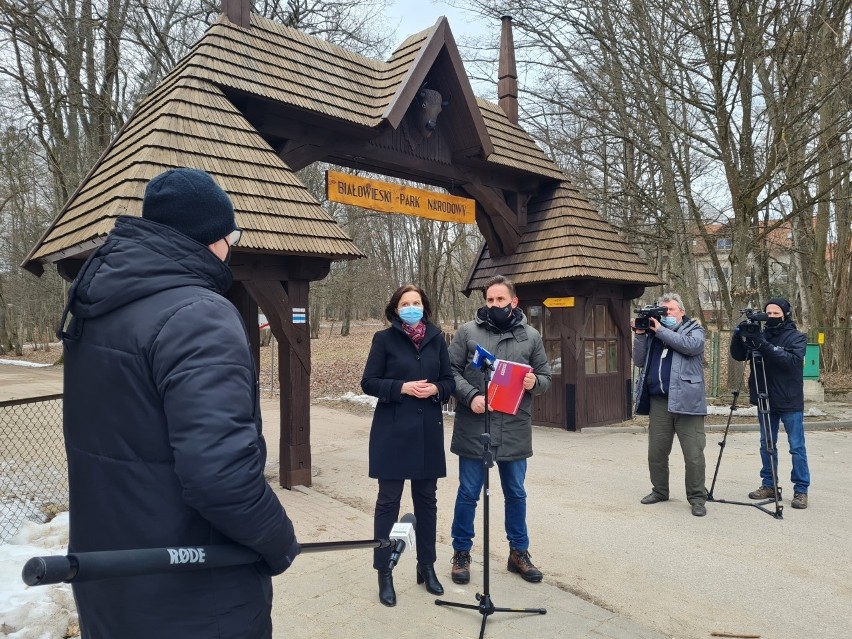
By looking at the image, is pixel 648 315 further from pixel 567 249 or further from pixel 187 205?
pixel 187 205

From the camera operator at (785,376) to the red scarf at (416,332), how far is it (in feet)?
11.2

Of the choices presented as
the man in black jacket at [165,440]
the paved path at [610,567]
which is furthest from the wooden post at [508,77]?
the man in black jacket at [165,440]

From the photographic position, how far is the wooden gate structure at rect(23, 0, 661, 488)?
236 inches

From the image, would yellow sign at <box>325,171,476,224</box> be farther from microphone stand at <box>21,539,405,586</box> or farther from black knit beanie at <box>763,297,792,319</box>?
microphone stand at <box>21,539,405,586</box>

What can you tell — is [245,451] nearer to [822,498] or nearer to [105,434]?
[105,434]

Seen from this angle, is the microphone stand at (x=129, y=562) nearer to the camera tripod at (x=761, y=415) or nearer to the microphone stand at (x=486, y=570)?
the microphone stand at (x=486, y=570)

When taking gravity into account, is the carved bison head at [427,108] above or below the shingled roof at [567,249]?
above

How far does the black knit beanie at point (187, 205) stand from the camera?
69.2 inches

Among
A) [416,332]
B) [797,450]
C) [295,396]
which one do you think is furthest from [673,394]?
[295,396]

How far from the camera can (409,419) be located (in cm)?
390

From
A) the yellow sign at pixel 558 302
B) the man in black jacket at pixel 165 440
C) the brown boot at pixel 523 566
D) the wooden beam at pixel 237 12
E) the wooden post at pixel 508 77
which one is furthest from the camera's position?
the wooden post at pixel 508 77

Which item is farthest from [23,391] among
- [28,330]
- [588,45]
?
[28,330]

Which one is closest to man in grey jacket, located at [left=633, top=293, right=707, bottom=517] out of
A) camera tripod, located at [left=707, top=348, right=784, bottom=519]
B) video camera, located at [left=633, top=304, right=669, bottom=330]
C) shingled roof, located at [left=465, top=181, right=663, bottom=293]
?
video camera, located at [left=633, top=304, right=669, bottom=330]

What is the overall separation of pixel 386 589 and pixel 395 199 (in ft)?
19.3
